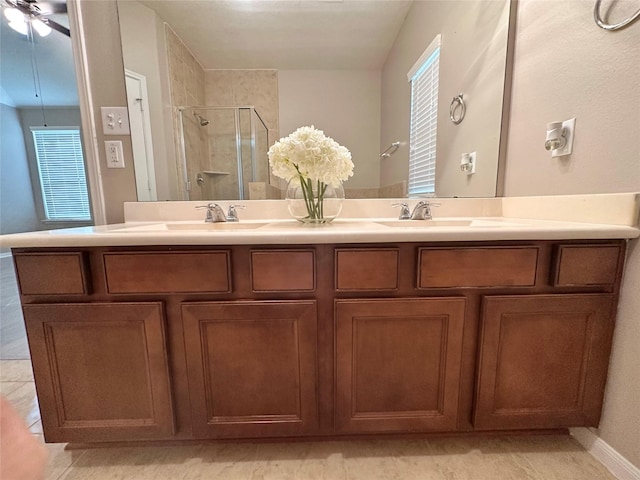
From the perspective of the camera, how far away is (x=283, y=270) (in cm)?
82

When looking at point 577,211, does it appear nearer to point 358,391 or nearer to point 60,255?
point 358,391

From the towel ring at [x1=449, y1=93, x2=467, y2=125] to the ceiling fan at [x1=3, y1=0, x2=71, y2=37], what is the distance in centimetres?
176

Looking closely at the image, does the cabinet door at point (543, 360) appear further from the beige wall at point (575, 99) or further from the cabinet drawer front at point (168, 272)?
the cabinet drawer front at point (168, 272)

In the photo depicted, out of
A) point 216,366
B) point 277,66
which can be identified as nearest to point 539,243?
point 216,366

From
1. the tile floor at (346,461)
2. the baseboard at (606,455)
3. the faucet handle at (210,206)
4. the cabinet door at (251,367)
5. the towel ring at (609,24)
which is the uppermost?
the towel ring at (609,24)

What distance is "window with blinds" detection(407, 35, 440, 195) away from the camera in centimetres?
132

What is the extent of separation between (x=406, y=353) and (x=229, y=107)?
1280mm

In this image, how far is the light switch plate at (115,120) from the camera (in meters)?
1.21

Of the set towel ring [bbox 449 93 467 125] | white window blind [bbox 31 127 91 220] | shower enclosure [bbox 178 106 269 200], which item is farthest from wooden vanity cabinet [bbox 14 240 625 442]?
white window blind [bbox 31 127 91 220]

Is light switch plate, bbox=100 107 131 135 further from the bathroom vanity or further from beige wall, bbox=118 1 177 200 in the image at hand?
the bathroom vanity

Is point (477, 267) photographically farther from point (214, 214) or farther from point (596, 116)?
point (214, 214)

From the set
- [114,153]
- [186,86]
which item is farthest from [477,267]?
[114,153]

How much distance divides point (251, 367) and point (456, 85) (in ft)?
5.07

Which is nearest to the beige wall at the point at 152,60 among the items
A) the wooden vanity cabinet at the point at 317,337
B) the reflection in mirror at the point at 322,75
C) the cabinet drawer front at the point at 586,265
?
the reflection in mirror at the point at 322,75
